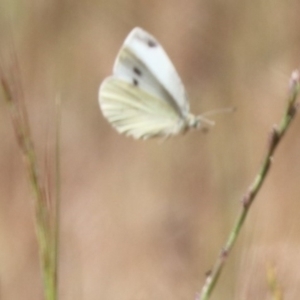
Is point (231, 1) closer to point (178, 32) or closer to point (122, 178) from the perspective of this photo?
point (178, 32)

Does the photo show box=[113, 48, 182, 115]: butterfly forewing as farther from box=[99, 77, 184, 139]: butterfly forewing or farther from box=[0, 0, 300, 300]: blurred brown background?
box=[0, 0, 300, 300]: blurred brown background

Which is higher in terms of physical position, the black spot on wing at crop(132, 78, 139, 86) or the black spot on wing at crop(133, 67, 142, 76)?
the black spot on wing at crop(133, 67, 142, 76)

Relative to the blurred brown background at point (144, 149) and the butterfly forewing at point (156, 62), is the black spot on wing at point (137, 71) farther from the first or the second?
the blurred brown background at point (144, 149)

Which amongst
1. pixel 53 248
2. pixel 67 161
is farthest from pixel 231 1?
pixel 53 248

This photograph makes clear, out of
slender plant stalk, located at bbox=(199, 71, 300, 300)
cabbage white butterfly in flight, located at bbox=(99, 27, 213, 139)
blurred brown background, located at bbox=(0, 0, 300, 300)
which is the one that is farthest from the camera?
blurred brown background, located at bbox=(0, 0, 300, 300)

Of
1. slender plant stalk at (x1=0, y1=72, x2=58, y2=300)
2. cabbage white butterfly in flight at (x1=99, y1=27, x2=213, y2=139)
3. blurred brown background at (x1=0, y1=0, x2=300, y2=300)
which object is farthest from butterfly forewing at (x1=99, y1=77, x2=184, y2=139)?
blurred brown background at (x1=0, y1=0, x2=300, y2=300)

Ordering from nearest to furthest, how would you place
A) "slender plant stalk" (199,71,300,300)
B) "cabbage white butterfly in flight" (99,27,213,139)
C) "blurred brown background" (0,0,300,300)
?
1. "slender plant stalk" (199,71,300,300)
2. "cabbage white butterfly in flight" (99,27,213,139)
3. "blurred brown background" (0,0,300,300)
